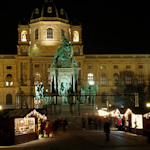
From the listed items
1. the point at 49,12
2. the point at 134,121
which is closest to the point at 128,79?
the point at 49,12

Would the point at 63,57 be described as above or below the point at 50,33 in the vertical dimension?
below

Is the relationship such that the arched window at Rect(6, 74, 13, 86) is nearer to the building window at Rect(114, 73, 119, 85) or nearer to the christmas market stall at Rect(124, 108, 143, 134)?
the building window at Rect(114, 73, 119, 85)

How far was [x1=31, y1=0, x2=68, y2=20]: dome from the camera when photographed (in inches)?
3607

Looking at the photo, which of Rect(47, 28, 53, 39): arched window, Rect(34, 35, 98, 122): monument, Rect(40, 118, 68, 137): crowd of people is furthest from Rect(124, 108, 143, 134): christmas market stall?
Rect(47, 28, 53, 39): arched window

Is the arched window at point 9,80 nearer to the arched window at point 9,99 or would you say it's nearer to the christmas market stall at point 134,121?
the arched window at point 9,99

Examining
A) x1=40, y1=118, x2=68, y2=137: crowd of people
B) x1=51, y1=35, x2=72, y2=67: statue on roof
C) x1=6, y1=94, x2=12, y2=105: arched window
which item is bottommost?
x1=40, y1=118, x2=68, y2=137: crowd of people

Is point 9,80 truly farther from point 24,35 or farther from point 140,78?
point 140,78

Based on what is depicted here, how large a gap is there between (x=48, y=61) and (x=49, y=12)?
1202 cm

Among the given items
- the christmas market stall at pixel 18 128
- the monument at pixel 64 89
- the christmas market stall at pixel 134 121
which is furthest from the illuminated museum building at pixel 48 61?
the christmas market stall at pixel 18 128

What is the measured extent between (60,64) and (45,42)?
34.7 m

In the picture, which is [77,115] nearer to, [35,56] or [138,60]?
[35,56]

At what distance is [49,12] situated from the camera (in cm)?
9212

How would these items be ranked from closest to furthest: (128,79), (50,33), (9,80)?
(9,80) < (50,33) < (128,79)

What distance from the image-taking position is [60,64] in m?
56.8
